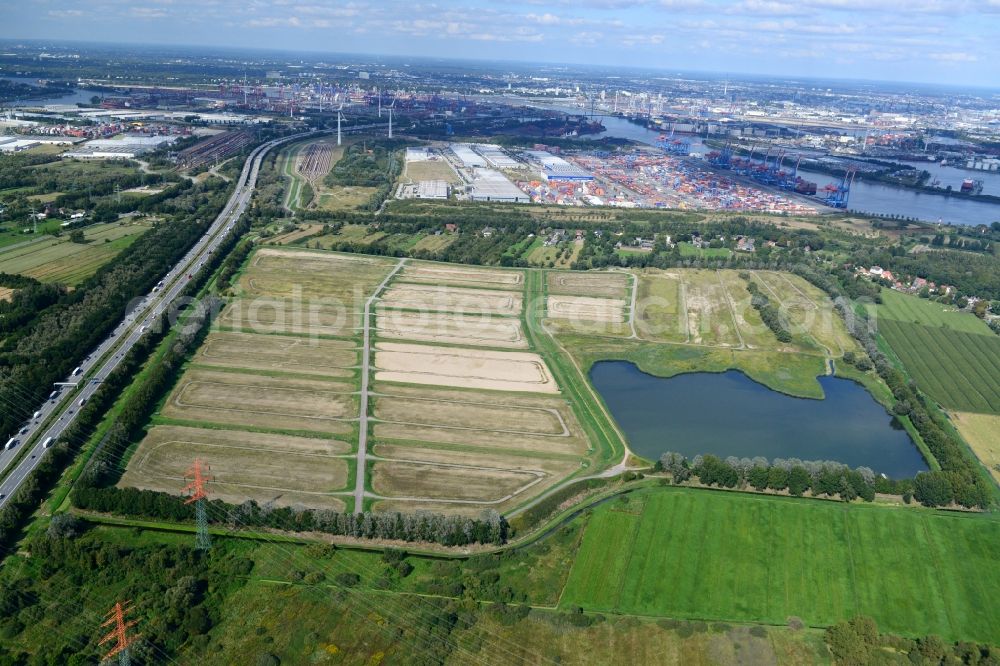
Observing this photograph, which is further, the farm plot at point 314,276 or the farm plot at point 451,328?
the farm plot at point 314,276

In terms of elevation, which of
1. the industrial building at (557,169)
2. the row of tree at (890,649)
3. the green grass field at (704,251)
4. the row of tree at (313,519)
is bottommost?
the row of tree at (890,649)

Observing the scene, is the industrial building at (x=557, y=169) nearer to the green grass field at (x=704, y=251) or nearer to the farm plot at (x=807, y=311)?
the green grass field at (x=704, y=251)

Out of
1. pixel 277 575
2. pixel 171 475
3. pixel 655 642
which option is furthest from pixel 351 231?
pixel 655 642

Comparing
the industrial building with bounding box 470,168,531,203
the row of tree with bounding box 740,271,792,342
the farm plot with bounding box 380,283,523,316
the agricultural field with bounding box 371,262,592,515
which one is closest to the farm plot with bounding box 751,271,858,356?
the row of tree with bounding box 740,271,792,342

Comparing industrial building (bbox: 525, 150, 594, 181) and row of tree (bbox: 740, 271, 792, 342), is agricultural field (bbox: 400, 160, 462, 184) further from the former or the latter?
row of tree (bbox: 740, 271, 792, 342)

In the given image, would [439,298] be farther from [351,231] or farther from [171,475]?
[171,475]

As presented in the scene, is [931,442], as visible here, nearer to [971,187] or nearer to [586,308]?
[586,308]

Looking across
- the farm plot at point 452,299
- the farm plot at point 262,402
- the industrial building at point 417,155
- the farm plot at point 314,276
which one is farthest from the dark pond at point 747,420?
the industrial building at point 417,155
